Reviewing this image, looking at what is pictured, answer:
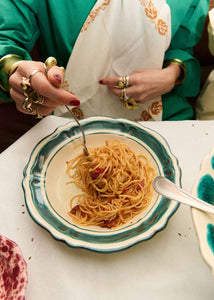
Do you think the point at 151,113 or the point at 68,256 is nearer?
the point at 68,256

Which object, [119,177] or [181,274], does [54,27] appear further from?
[181,274]

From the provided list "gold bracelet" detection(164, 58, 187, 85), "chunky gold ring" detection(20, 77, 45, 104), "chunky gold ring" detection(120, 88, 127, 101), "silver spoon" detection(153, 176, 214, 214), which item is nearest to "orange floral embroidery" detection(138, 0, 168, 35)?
"gold bracelet" detection(164, 58, 187, 85)

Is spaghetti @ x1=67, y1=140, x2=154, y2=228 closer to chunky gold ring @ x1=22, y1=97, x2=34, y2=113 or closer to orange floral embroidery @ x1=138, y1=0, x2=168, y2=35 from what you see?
chunky gold ring @ x1=22, y1=97, x2=34, y2=113

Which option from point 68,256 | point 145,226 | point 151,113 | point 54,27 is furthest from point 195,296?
point 54,27

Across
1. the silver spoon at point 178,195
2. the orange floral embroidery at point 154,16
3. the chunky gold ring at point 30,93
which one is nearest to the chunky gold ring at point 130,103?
the orange floral embroidery at point 154,16

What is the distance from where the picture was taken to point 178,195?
1.64 ft

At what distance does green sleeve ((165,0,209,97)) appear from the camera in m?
0.94

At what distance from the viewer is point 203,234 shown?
15.5 inches

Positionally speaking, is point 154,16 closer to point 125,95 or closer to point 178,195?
point 125,95

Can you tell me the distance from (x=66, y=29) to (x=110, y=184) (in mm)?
601

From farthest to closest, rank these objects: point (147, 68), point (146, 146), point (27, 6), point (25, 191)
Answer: point (147, 68) → point (27, 6) → point (146, 146) → point (25, 191)

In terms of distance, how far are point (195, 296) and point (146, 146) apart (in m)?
0.41

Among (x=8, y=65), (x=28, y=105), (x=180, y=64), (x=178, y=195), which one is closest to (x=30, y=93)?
(x=28, y=105)

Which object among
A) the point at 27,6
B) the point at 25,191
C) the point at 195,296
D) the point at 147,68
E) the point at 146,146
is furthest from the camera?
the point at 147,68
